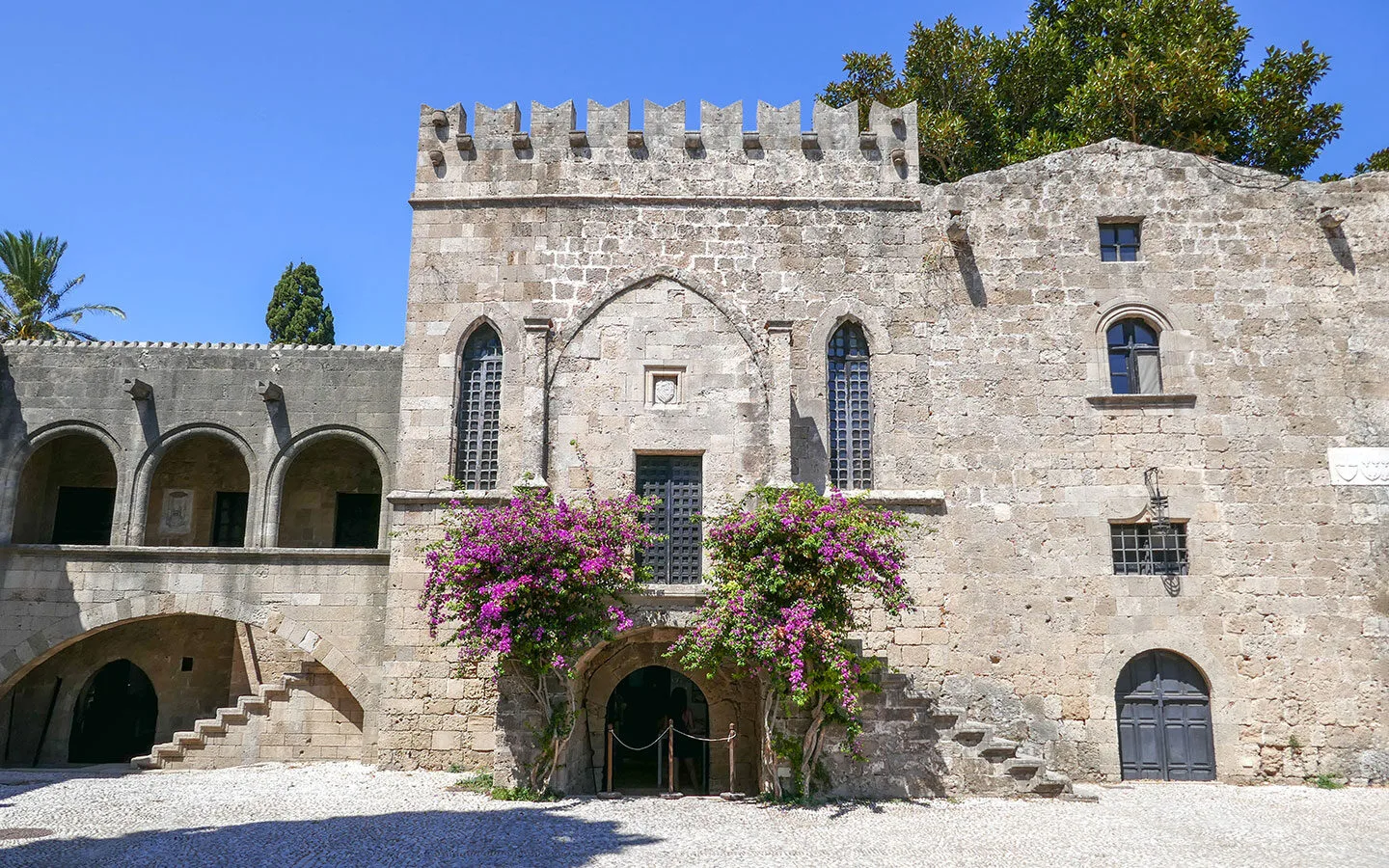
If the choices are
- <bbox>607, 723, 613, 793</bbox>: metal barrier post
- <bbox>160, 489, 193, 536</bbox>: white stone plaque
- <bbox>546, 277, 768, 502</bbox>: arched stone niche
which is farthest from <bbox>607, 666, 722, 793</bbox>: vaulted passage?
<bbox>160, 489, 193, 536</bbox>: white stone plaque

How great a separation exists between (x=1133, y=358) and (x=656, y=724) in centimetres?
961

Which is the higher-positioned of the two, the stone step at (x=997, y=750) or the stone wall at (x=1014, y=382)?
the stone wall at (x=1014, y=382)

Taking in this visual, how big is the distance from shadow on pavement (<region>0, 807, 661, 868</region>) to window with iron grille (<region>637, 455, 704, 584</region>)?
3.86 m

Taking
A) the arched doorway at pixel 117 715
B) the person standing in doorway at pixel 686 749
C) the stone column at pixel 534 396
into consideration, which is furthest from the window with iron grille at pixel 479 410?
the arched doorway at pixel 117 715

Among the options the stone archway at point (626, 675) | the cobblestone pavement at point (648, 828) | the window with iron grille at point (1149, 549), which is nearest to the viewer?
the cobblestone pavement at point (648, 828)

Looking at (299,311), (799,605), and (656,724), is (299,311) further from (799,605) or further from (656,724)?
(799,605)

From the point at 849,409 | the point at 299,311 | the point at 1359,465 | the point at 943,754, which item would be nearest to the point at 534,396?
the point at 849,409

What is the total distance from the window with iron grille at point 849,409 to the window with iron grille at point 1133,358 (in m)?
3.67

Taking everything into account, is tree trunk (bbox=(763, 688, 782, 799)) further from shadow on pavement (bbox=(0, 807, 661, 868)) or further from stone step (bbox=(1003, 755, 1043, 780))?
stone step (bbox=(1003, 755, 1043, 780))

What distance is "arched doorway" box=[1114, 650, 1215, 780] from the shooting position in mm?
13602

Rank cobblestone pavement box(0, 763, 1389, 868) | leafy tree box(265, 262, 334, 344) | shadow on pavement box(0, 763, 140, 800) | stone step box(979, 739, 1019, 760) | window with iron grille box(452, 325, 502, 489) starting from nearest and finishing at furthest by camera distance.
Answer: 1. cobblestone pavement box(0, 763, 1389, 868)
2. stone step box(979, 739, 1019, 760)
3. shadow on pavement box(0, 763, 140, 800)
4. window with iron grille box(452, 325, 502, 489)
5. leafy tree box(265, 262, 334, 344)

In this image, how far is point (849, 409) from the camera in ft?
48.5

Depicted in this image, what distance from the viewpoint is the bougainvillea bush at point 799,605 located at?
11.8 m

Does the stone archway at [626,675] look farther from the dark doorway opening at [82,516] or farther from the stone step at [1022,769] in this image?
the dark doorway opening at [82,516]
